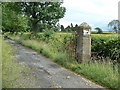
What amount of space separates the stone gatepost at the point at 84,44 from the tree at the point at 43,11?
42.5 ft

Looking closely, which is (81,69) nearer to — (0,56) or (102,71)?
(102,71)

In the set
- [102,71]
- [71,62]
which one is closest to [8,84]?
[102,71]

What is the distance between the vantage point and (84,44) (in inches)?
327

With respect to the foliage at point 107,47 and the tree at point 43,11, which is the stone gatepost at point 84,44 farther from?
the tree at point 43,11

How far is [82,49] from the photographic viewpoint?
27.2ft

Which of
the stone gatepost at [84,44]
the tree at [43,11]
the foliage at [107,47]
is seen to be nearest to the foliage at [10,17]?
the tree at [43,11]

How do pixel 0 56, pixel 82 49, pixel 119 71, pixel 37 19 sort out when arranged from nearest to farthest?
1. pixel 0 56
2. pixel 119 71
3. pixel 82 49
4. pixel 37 19

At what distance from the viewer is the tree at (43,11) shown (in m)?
21.1

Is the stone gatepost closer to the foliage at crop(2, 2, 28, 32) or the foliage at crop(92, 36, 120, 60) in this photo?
the foliage at crop(92, 36, 120, 60)

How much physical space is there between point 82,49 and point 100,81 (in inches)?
102

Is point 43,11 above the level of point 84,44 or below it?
above

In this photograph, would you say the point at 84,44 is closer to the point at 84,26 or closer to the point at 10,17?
the point at 84,26

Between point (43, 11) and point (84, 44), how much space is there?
13336 millimetres

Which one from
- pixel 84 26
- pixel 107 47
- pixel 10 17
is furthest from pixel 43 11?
pixel 107 47
